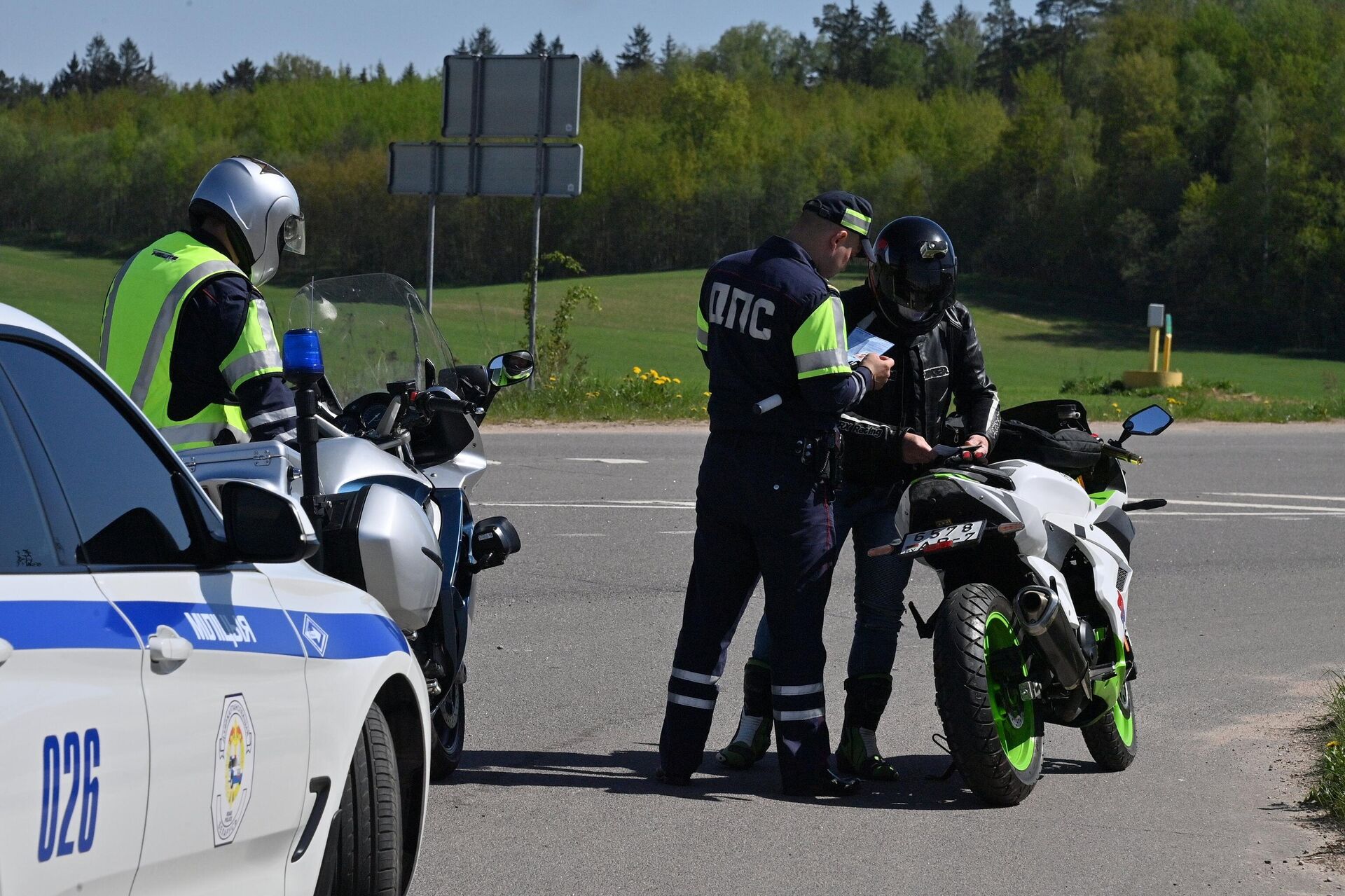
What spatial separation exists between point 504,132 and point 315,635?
17.8 metres

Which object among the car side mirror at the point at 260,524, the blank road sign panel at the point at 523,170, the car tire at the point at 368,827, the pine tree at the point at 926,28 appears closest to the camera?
the car side mirror at the point at 260,524

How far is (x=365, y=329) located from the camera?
541 centimetres

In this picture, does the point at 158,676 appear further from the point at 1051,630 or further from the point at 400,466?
the point at 1051,630

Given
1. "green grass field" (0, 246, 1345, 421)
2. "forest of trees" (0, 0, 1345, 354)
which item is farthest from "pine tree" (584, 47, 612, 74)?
"green grass field" (0, 246, 1345, 421)

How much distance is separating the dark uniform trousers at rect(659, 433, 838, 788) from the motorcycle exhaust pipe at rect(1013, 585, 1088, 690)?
25.6 inches

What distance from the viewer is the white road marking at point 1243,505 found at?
45.5 feet

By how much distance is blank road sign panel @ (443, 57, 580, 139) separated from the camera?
66.7ft

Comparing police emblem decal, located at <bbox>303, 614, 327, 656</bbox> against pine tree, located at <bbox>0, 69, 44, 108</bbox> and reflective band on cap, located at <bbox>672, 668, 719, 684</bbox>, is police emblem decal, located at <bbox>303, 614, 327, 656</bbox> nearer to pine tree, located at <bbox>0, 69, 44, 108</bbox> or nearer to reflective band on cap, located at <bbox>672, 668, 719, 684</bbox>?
reflective band on cap, located at <bbox>672, 668, 719, 684</bbox>

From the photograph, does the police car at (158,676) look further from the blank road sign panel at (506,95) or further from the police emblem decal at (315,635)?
the blank road sign panel at (506,95)

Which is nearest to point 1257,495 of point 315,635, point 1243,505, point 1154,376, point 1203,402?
point 1243,505

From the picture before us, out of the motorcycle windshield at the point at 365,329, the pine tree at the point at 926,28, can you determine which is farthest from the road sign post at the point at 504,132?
the pine tree at the point at 926,28

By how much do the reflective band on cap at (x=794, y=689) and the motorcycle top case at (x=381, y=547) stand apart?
1476mm

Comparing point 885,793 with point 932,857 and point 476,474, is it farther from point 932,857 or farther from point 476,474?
point 476,474

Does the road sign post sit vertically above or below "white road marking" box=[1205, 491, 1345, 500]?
above
